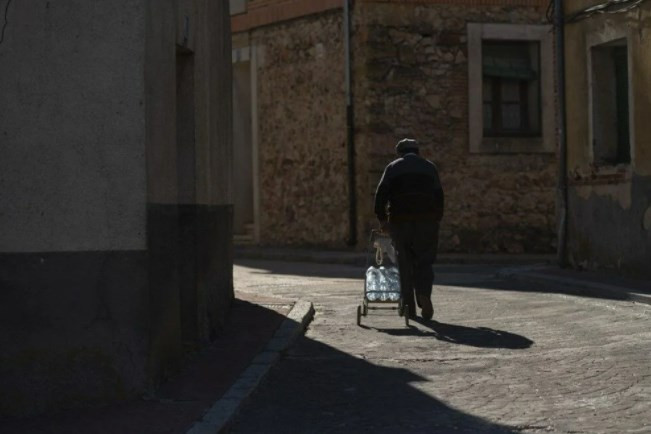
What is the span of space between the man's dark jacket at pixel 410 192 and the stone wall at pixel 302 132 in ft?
38.0

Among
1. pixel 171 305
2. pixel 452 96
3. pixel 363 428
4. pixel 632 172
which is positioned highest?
pixel 452 96

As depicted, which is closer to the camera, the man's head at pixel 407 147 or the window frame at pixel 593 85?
the man's head at pixel 407 147

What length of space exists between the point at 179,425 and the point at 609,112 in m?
11.8

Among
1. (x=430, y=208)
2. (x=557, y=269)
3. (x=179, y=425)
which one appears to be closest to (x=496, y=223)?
(x=557, y=269)

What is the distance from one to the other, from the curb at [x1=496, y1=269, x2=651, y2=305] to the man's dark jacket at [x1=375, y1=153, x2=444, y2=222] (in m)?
2.71

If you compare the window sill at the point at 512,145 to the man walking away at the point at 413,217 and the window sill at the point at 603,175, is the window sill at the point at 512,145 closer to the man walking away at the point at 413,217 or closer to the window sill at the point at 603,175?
the window sill at the point at 603,175

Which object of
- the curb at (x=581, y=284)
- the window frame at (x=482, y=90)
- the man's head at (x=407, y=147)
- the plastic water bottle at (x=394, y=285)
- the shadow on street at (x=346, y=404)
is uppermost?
the window frame at (x=482, y=90)

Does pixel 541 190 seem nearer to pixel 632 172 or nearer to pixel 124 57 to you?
pixel 632 172

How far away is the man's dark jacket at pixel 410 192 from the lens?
12.2m

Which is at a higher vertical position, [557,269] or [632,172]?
[632,172]

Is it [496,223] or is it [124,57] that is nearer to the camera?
[124,57]

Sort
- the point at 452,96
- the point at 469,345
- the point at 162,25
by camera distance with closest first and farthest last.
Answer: the point at 162,25, the point at 469,345, the point at 452,96

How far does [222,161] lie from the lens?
473 inches

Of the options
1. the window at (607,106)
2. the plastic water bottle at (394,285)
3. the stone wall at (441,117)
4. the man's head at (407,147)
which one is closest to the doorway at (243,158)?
the stone wall at (441,117)
